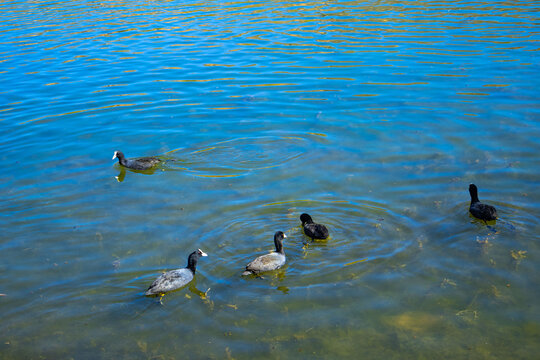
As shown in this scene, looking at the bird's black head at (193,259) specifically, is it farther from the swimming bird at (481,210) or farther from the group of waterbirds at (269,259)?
the swimming bird at (481,210)

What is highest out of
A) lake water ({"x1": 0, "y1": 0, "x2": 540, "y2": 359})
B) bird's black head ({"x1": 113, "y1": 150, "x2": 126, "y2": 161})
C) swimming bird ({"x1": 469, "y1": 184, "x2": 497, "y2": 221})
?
swimming bird ({"x1": 469, "y1": 184, "x2": 497, "y2": 221})

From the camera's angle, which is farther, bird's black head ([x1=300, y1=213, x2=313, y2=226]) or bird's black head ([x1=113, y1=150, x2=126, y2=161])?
bird's black head ([x1=113, y1=150, x2=126, y2=161])

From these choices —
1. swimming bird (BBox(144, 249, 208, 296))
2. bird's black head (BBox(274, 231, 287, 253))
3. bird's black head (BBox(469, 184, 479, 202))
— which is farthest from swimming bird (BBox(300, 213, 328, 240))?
bird's black head (BBox(469, 184, 479, 202))

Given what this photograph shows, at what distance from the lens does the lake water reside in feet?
29.2

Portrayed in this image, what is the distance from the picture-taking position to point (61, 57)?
90.1 ft

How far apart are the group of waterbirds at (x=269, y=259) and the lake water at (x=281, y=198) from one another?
22 centimetres

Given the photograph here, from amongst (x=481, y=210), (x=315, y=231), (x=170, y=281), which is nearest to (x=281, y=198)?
(x=315, y=231)

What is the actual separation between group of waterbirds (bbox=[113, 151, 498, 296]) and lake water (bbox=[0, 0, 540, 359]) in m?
0.22

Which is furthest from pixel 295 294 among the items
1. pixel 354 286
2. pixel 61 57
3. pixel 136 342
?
pixel 61 57

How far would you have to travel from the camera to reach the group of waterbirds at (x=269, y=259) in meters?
9.63

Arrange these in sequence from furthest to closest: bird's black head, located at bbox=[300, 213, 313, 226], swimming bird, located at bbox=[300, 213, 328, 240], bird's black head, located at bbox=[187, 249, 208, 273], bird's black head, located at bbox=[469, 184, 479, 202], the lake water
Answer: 1. bird's black head, located at bbox=[469, 184, 479, 202]
2. bird's black head, located at bbox=[300, 213, 313, 226]
3. swimming bird, located at bbox=[300, 213, 328, 240]
4. bird's black head, located at bbox=[187, 249, 208, 273]
5. the lake water

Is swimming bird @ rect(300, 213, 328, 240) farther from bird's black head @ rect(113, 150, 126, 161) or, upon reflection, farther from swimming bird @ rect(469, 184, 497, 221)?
bird's black head @ rect(113, 150, 126, 161)

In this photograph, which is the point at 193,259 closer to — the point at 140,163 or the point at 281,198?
the point at 281,198

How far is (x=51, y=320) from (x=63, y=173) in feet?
21.4
